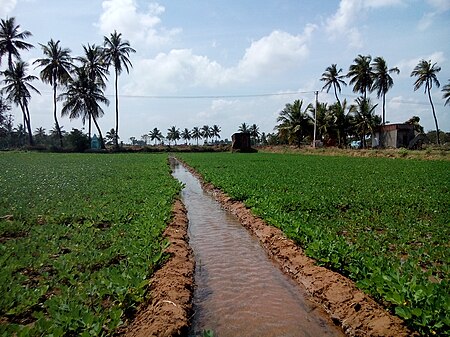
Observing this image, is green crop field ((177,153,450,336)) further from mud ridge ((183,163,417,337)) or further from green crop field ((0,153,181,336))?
green crop field ((0,153,181,336))

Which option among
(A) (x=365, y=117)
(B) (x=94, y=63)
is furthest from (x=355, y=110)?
(B) (x=94, y=63)

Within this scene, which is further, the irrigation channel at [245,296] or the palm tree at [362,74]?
the palm tree at [362,74]

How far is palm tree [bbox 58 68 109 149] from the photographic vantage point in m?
51.3

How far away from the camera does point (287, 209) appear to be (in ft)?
32.9

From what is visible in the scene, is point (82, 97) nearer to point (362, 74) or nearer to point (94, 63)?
point (94, 63)

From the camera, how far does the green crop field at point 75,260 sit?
3.75 meters

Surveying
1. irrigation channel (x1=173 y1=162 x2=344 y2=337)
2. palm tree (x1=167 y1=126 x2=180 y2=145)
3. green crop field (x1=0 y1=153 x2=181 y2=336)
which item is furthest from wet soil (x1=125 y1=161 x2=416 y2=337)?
palm tree (x1=167 y1=126 x2=180 y2=145)

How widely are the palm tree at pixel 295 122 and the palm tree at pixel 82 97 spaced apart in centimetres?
3082

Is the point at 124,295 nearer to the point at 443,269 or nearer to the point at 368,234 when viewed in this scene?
the point at 443,269

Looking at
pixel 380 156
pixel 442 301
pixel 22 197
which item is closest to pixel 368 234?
pixel 442 301

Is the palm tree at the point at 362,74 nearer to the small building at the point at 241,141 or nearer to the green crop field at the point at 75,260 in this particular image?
the small building at the point at 241,141

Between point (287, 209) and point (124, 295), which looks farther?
point (287, 209)

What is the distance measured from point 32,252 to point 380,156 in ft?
116

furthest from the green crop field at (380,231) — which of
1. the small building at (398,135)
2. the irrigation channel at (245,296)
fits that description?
the small building at (398,135)
